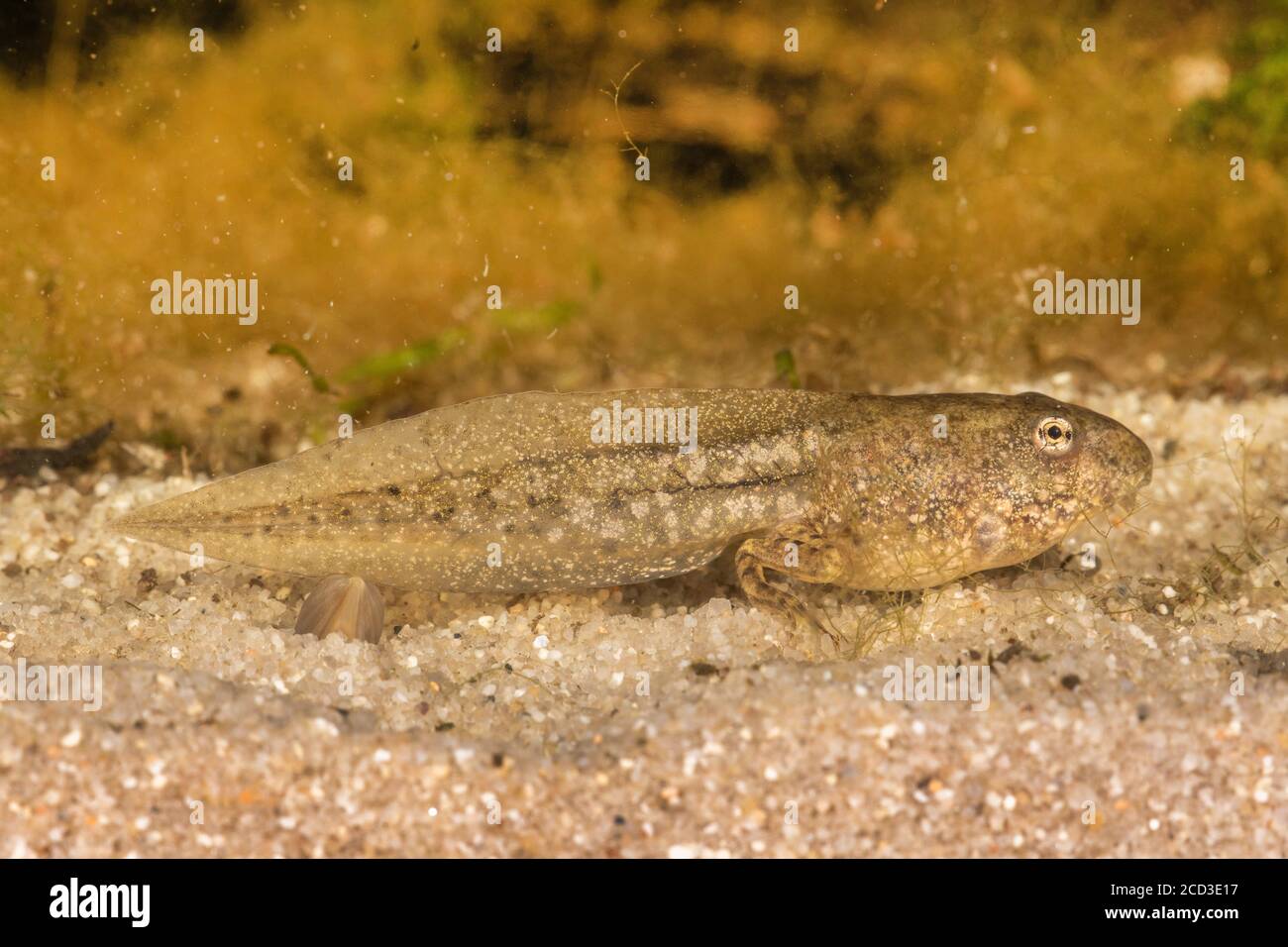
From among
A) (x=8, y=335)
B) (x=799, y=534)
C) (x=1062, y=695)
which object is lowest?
(x=1062, y=695)

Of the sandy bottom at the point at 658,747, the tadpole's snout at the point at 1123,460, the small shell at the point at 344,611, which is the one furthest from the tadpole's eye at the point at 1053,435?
the small shell at the point at 344,611

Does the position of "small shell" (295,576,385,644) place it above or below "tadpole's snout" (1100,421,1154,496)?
below

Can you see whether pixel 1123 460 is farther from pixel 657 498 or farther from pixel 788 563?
pixel 657 498

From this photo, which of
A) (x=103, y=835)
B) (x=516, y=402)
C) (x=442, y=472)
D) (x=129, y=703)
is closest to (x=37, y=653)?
(x=129, y=703)

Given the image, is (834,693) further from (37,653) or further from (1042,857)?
(37,653)

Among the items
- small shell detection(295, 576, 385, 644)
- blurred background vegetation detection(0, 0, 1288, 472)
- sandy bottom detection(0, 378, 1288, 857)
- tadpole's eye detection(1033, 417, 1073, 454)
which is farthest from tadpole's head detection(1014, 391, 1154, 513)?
small shell detection(295, 576, 385, 644)

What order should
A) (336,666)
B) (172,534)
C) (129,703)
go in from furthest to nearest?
(172,534)
(336,666)
(129,703)

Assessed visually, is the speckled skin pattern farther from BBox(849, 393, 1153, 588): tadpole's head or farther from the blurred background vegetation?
the blurred background vegetation

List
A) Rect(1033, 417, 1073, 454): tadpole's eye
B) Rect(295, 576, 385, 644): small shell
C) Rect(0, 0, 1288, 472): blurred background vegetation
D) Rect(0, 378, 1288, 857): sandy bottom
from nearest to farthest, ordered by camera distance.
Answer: Rect(0, 378, 1288, 857): sandy bottom
Rect(295, 576, 385, 644): small shell
Rect(1033, 417, 1073, 454): tadpole's eye
Rect(0, 0, 1288, 472): blurred background vegetation
